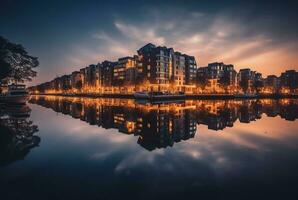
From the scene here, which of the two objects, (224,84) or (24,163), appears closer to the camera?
(24,163)

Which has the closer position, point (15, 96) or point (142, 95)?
point (15, 96)

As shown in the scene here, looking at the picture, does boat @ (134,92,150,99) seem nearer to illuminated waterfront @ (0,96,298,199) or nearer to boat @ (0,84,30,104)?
boat @ (0,84,30,104)

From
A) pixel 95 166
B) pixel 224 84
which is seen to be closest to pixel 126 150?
pixel 95 166

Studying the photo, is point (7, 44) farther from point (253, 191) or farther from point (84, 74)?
point (84, 74)

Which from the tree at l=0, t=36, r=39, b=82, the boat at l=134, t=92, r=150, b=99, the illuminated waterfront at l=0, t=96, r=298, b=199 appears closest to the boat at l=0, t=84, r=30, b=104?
the tree at l=0, t=36, r=39, b=82

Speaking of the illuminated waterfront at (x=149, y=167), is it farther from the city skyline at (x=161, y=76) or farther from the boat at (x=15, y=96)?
the city skyline at (x=161, y=76)

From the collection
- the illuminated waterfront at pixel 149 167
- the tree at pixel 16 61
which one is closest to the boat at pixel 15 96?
the tree at pixel 16 61

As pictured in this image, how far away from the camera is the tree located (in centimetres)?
4971

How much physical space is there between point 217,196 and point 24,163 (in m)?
8.13

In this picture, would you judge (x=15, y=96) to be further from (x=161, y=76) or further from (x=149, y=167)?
(x=161, y=76)

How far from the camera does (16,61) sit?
182 ft

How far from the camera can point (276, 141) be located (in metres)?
13.9

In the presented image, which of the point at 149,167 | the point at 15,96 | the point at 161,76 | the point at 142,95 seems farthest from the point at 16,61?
the point at 161,76

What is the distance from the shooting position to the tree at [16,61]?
49709 millimetres
